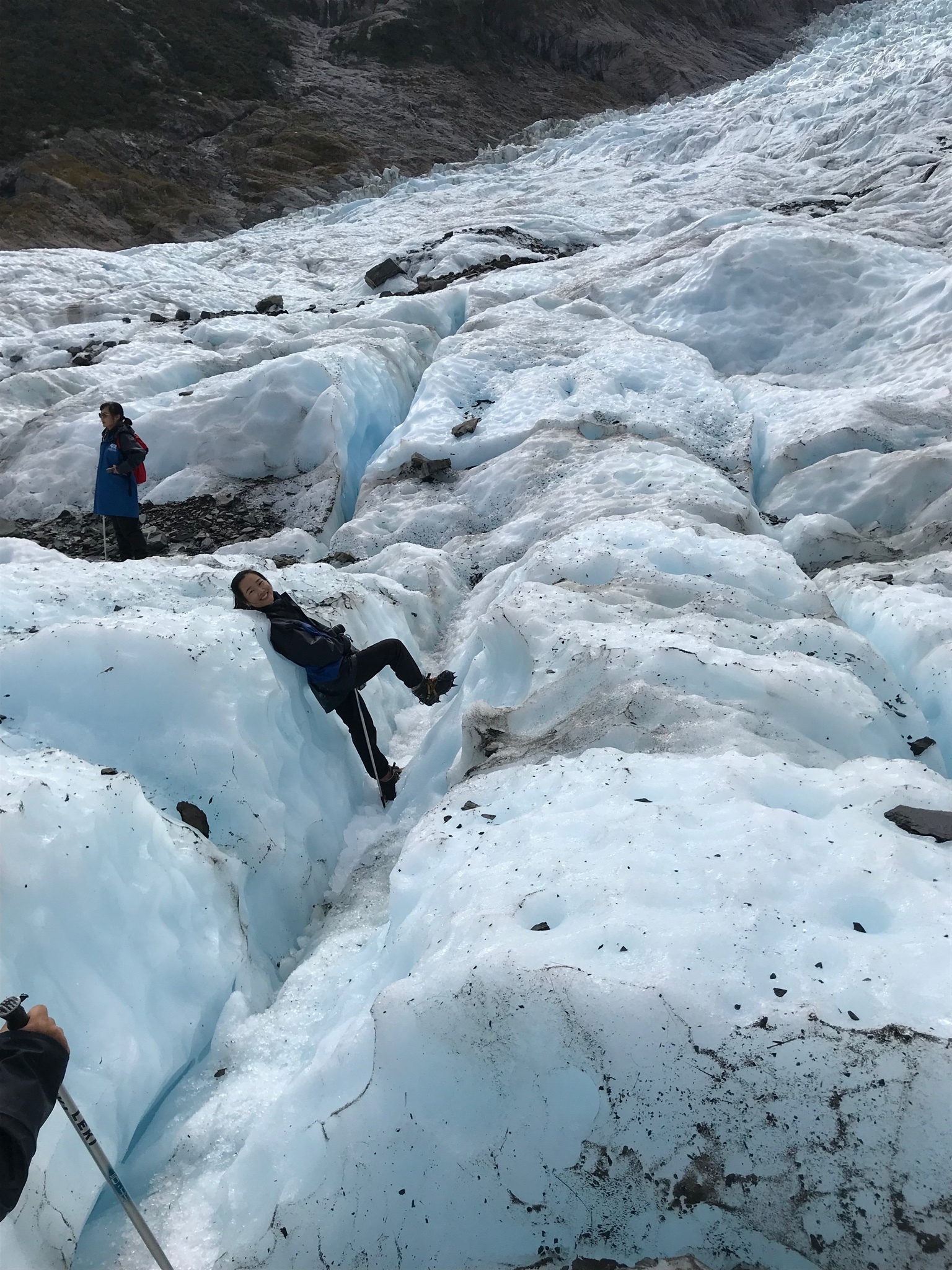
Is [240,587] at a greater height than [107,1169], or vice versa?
[240,587]

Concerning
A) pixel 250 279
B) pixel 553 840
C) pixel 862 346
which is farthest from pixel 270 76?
pixel 553 840

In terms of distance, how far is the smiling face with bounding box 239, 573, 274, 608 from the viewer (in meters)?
5.27

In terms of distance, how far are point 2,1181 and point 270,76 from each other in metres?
58.3

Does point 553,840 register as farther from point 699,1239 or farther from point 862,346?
point 862,346

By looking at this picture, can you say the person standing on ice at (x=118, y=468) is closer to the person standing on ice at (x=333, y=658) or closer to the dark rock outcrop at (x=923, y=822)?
the person standing on ice at (x=333, y=658)

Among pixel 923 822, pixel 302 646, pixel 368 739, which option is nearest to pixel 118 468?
pixel 302 646

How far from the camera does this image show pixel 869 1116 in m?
2.40

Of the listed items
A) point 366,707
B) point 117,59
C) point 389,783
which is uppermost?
point 117,59

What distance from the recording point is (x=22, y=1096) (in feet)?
7.02

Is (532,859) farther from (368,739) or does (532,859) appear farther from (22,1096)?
(368,739)

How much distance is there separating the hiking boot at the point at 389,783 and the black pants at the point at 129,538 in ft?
15.7

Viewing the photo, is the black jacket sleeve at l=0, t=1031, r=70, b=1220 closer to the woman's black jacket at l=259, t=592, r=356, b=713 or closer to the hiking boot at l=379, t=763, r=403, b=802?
the woman's black jacket at l=259, t=592, r=356, b=713

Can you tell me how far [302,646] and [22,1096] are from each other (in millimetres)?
3213

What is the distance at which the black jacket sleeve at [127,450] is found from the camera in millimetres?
8484
